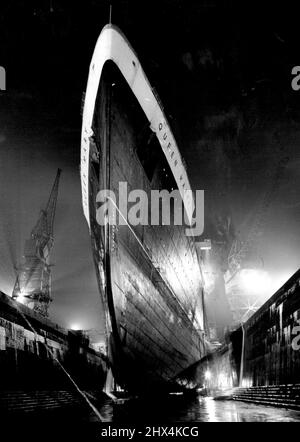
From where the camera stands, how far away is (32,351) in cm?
922

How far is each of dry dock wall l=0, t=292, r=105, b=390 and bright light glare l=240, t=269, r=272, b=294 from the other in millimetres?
29231

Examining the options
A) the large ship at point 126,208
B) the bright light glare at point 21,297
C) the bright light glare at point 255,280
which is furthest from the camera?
the bright light glare at point 21,297

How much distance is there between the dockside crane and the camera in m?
44.4

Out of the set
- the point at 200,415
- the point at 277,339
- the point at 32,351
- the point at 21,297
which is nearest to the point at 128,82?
the point at 200,415

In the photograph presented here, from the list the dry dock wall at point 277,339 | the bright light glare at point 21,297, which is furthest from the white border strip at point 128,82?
the bright light glare at point 21,297

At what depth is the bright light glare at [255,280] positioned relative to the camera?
123 feet

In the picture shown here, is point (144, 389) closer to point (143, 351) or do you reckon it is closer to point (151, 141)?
point (143, 351)

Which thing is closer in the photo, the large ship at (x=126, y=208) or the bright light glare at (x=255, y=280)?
the large ship at (x=126, y=208)

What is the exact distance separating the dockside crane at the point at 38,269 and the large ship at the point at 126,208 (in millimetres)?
38131

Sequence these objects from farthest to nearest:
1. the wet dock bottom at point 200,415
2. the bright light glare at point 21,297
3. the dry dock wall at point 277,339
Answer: the bright light glare at point 21,297
the dry dock wall at point 277,339
the wet dock bottom at point 200,415

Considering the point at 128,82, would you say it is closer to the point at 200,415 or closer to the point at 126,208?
the point at 126,208

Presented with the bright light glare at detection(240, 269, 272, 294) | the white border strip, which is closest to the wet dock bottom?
the white border strip

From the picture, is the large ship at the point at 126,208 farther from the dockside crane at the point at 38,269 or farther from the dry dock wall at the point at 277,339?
the dockside crane at the point at 38,269
